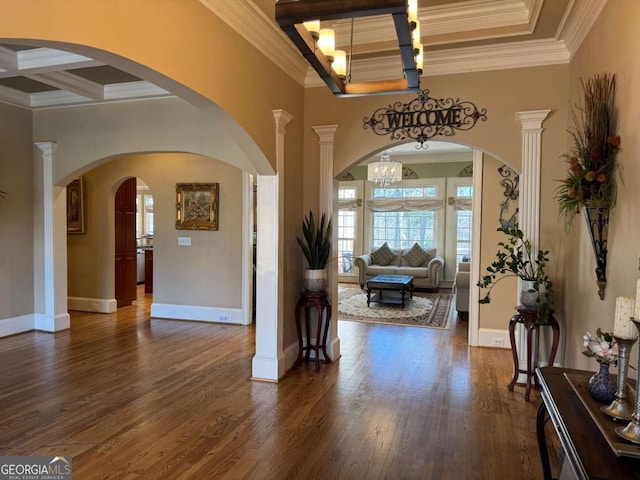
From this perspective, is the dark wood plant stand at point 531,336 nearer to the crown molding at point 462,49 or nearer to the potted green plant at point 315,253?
the potted green plant at point 315,253

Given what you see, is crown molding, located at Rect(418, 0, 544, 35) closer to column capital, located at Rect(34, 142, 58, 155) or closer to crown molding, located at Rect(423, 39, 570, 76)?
crown molding, located at Rect(423, 39, 570, 76)

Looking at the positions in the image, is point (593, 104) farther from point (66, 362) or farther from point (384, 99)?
point (66, 362)

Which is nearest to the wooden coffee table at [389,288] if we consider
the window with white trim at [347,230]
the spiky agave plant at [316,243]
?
the window with white trim at [347,230]

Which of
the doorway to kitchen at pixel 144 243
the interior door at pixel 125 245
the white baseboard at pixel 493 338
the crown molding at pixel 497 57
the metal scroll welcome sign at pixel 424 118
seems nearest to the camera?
the crown molding at pixel 497 57

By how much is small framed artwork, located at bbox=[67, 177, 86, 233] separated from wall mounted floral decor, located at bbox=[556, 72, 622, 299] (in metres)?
6.54

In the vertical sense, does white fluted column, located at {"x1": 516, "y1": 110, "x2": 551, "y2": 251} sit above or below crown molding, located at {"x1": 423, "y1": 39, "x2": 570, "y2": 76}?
below

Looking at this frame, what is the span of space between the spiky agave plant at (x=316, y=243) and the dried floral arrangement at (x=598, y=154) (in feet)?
6.92

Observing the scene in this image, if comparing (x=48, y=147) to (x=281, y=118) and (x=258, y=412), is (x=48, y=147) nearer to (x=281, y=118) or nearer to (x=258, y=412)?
(x=281, y=118)

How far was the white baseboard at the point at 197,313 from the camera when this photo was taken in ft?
19.7

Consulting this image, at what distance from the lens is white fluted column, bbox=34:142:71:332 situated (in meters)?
5.50

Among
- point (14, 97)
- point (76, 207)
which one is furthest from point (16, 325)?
point (14, 97)

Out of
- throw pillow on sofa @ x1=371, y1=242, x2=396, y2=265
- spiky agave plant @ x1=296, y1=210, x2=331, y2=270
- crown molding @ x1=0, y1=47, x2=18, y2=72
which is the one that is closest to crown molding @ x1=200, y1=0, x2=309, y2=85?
spiky agave plant @ x1=296, y1=210, x2=331, y2=270

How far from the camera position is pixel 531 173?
12.1 feet

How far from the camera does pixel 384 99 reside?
13.4ft
